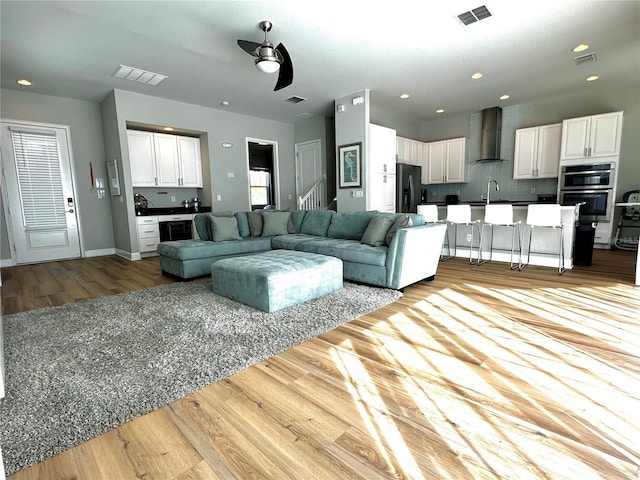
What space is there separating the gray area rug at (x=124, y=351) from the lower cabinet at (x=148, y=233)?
101 inches

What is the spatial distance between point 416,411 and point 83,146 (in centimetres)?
707

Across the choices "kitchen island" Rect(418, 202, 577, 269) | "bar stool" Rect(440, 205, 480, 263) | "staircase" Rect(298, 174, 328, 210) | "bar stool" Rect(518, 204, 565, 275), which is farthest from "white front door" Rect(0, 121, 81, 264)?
"bar stool" Rect(518, 204, 565, 275)

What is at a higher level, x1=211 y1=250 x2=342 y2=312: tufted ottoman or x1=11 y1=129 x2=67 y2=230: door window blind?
x1=11 y1=129 x2=67 y2=230: door window blind

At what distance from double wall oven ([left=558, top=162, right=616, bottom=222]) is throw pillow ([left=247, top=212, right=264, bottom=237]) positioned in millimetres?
5694

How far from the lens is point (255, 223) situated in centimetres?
487

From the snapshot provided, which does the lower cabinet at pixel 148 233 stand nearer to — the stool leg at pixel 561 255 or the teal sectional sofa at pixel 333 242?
the teal sectional sofa at pixel 333 242

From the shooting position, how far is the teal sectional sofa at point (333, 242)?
3.34 meters

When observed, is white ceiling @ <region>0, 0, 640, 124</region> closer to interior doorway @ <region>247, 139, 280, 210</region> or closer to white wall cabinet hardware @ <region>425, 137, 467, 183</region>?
white wall cabinet hardware @ <region>425, 137, 467, 183</region>

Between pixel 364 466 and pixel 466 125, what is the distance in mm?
8160

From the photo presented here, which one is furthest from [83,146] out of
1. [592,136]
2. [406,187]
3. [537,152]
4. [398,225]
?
[592,136]

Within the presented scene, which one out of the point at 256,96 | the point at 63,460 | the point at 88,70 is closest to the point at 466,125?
the point at 256,96

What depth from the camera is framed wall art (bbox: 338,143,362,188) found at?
19.5 feet

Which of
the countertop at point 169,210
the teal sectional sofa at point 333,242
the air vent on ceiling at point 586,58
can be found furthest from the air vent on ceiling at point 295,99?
the air vent on ceiling at point 586,58

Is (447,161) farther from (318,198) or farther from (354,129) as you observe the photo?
(318,198)
